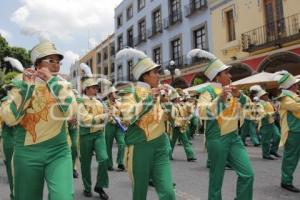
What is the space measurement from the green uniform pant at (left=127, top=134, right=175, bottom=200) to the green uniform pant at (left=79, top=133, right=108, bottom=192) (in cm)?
221

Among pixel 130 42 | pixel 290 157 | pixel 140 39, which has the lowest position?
pixel 290 157

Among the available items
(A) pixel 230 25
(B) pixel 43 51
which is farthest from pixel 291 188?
(A) pixel 230 25

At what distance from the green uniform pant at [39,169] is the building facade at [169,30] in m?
20.7

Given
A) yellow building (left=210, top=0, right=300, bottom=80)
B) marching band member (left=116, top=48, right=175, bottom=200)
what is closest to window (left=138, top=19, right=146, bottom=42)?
yellow building (left=210, top=0, right=300, bottom=80)

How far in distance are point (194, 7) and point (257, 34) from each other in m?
6.85

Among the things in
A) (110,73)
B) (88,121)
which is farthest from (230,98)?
(110,73)

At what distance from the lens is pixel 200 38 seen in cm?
2514

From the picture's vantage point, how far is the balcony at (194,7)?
79.3ft

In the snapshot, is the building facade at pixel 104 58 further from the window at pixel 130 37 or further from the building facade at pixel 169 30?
the building facade at pixel 169 30

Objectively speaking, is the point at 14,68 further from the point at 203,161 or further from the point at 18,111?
the point at 203,161

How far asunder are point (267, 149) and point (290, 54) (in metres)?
8.23

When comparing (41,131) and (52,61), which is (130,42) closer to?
(52,61)

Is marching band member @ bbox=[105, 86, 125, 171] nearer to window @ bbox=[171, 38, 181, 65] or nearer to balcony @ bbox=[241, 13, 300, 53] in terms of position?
balcony @ bbox=[241, 13, 300, 53]

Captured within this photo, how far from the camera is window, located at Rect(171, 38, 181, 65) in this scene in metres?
27.5
